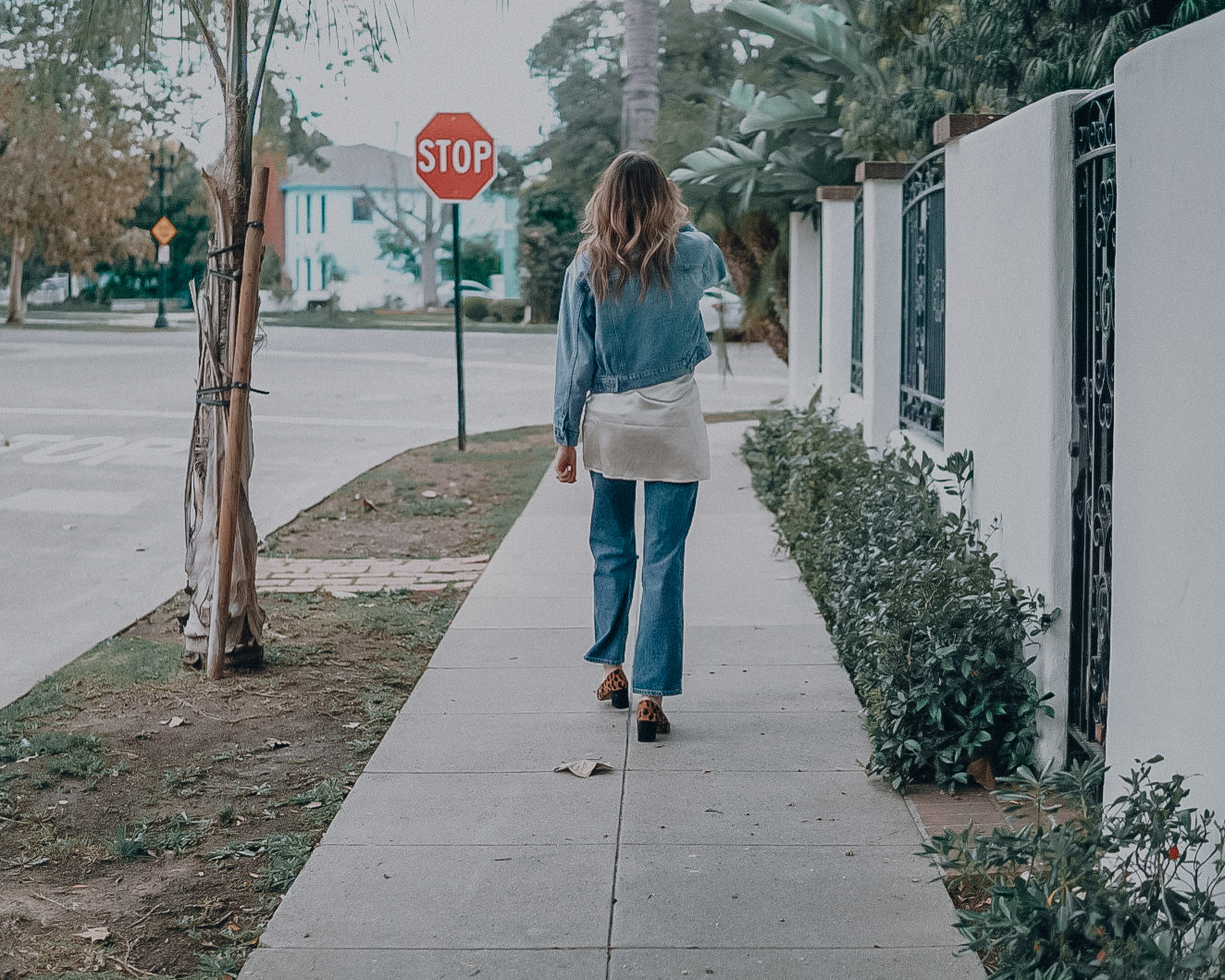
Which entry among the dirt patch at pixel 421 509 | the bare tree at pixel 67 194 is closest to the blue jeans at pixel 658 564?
the dirt patch at pixel 421 509

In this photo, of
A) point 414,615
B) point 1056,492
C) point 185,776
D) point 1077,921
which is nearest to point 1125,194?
point 1056,492

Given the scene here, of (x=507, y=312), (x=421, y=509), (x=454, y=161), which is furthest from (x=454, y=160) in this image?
(x=507, y=312)

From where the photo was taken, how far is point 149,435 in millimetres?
14703

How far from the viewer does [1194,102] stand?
8.95ft

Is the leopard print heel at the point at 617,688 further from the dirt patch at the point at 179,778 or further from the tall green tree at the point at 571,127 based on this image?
the tall green tree at the point at 571,127

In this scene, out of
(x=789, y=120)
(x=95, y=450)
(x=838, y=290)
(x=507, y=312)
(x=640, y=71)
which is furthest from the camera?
(x=507, y=312)

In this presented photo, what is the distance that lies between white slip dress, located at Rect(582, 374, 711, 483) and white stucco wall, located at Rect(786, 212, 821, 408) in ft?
23.8

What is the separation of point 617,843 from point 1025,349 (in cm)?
193

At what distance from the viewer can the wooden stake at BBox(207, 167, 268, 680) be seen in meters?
5.41

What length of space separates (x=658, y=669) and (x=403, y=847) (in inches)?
47.0

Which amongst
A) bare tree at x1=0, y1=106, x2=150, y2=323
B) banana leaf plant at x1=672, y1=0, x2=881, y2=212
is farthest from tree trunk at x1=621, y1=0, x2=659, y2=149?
bare tree at x1=0, y1=106, x2=150, y2=323

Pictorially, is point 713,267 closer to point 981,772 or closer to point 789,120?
point 981,772

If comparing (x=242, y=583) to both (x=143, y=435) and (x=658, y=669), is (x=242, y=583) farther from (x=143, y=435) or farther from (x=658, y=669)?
(x=143, y=435)

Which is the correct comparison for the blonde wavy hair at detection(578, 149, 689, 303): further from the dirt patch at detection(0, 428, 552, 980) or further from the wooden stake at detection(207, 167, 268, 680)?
the dirt patch at detection(0, 428, 552, 980)
